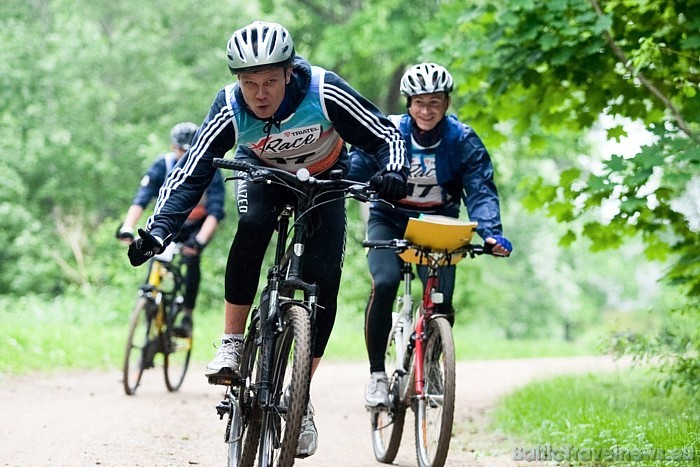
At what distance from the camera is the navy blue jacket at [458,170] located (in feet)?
18.5

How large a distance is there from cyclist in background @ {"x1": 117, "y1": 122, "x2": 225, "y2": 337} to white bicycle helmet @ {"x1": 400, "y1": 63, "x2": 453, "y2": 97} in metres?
3.00

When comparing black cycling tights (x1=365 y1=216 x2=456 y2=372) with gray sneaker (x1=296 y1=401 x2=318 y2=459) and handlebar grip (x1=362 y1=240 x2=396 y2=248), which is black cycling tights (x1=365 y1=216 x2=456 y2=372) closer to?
handlebar grip (x1=362 y1=240 x2=396 y2=248)

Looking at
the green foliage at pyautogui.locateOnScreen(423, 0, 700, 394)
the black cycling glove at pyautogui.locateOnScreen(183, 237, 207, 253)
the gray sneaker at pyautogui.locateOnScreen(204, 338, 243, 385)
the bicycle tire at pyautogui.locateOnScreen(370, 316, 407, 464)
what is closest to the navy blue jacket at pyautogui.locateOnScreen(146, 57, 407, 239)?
the gray sneaker at pyautogui.locateOnScreen(204, 338, 243, 385)

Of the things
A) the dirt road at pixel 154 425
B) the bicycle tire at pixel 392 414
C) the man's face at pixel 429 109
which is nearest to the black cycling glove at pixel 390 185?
the man's face at pixel 429 109

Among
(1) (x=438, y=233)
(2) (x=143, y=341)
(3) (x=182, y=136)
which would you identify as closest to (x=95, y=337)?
(2) (x=143, y=341)

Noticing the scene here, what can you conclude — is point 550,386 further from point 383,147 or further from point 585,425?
point 383,147

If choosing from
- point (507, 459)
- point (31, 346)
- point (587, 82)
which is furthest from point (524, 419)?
point (31, 346)

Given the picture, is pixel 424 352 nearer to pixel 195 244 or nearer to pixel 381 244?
pixel 381 244

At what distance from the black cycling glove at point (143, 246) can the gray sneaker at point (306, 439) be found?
3.09ft

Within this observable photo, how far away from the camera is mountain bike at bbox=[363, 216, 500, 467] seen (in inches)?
201

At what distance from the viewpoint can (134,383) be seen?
846cm

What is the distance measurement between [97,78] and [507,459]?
21.8 meters

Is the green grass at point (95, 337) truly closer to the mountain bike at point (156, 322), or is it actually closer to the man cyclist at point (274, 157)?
the mountain bike at point (156, 322)

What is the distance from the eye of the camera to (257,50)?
4066mm
